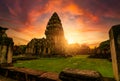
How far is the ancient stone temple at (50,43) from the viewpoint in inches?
1492

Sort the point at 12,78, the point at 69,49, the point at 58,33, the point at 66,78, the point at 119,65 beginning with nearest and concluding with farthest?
the point at 119,65 < the point at 66,78 < the point at 12,78 < the point at 58,33 < the point at 69,49

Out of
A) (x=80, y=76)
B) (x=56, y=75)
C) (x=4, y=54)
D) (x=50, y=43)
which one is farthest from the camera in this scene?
(x=50, y=43)

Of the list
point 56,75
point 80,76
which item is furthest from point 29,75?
point 80,76

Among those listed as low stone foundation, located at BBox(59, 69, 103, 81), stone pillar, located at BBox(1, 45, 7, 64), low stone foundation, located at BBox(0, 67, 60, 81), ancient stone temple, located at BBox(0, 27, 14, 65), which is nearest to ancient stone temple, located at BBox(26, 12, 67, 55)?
ancient stone temple, located at BBox(0, 27, 14, 65)

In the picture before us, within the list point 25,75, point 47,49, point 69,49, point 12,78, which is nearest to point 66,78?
point 25,75

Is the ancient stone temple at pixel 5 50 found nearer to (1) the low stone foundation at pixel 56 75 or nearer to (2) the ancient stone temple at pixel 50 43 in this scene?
(1) the low stone foundation at pixel 56 75

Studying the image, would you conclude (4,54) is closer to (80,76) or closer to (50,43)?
(80,76)

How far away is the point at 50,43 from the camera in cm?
4172

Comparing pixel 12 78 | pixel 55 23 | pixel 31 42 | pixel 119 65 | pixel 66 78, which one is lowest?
pixel 12 78

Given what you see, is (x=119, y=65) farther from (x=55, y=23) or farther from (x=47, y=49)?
(x=55, y=23)

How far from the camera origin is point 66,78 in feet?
9.30

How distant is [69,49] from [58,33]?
51.1ft

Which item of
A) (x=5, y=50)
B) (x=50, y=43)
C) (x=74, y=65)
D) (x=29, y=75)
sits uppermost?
(x=50, y=43)

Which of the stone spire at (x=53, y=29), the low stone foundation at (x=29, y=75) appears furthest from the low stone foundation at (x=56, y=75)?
the stone spire at (x=53, y=29)
